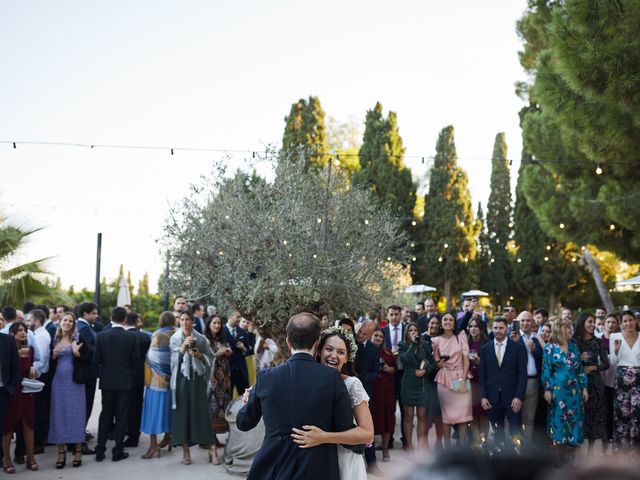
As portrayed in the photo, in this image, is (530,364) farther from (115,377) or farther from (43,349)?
(43,349)

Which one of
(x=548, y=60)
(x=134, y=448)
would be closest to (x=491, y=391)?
(x=134, y=448)

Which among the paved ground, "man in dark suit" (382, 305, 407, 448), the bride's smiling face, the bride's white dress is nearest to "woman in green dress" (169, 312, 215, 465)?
the paved ground

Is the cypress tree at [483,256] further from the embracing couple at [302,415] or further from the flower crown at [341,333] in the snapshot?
the embracing couple at [302,415]

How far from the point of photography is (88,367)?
8.41m

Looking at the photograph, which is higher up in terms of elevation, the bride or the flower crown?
the flower crown

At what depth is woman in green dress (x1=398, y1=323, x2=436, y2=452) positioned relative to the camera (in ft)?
28.2

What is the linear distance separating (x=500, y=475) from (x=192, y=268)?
862cm

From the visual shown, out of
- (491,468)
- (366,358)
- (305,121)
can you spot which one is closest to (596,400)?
(366,358)

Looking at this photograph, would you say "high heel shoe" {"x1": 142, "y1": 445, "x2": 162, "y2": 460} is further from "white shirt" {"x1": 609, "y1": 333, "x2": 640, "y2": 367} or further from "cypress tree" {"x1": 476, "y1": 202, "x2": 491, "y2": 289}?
"cypress tree" {"x1": 476, "y1": 202, "x2": 491, "y2": 289}

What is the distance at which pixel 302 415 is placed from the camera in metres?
3.26

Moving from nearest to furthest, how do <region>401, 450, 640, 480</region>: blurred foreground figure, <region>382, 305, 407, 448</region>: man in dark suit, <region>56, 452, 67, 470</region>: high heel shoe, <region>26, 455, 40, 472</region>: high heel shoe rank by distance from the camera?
<region>401, 450, 640, 480</region>: blurred foreground figure
<region>26, 455, 40, 472</region>: high heel shoe
<region>56, 452, 67, 470</region>: high heel shoe
<region>382, 305, 407, 448</region>: man in dark suit

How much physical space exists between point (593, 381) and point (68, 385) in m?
6.50

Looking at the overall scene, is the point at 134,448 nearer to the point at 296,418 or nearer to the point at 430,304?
the point at 430,304

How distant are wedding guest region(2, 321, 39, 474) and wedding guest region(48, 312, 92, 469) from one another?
32 cm
